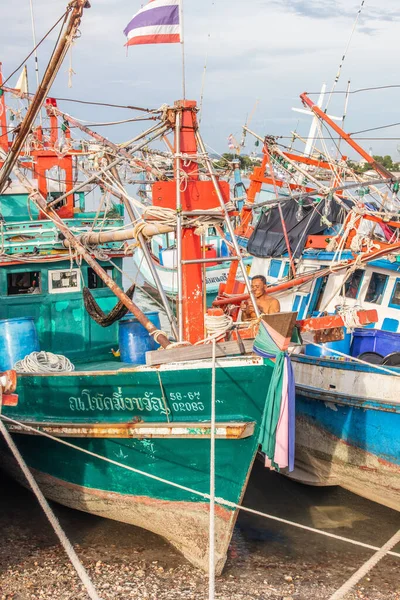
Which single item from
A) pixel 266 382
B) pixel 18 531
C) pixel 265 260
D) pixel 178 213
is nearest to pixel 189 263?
pixel 178 213

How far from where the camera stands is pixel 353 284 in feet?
43.3

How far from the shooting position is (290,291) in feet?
42.8

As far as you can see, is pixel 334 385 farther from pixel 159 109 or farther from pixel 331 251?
pixel 159 109

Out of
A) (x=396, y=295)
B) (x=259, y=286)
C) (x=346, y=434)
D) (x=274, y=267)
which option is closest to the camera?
(x=259, y=286)

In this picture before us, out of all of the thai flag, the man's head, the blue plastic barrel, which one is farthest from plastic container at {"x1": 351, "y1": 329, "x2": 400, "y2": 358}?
the thai flag

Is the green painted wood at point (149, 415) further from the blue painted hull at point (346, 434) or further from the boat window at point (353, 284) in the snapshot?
the boat window at point (353, 284)

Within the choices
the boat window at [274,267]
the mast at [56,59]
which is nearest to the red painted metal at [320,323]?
the mast at [56,59]

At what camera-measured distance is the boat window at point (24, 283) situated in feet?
36.0

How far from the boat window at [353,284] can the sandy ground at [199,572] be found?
4080 millimetres

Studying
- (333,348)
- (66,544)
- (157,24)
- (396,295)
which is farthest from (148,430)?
(396,295)

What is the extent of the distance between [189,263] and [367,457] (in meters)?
4.34

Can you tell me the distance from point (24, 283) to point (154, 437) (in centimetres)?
419

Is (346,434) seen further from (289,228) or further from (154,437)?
(289,228)

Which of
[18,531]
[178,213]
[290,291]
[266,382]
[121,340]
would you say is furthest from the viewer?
[290,291]
